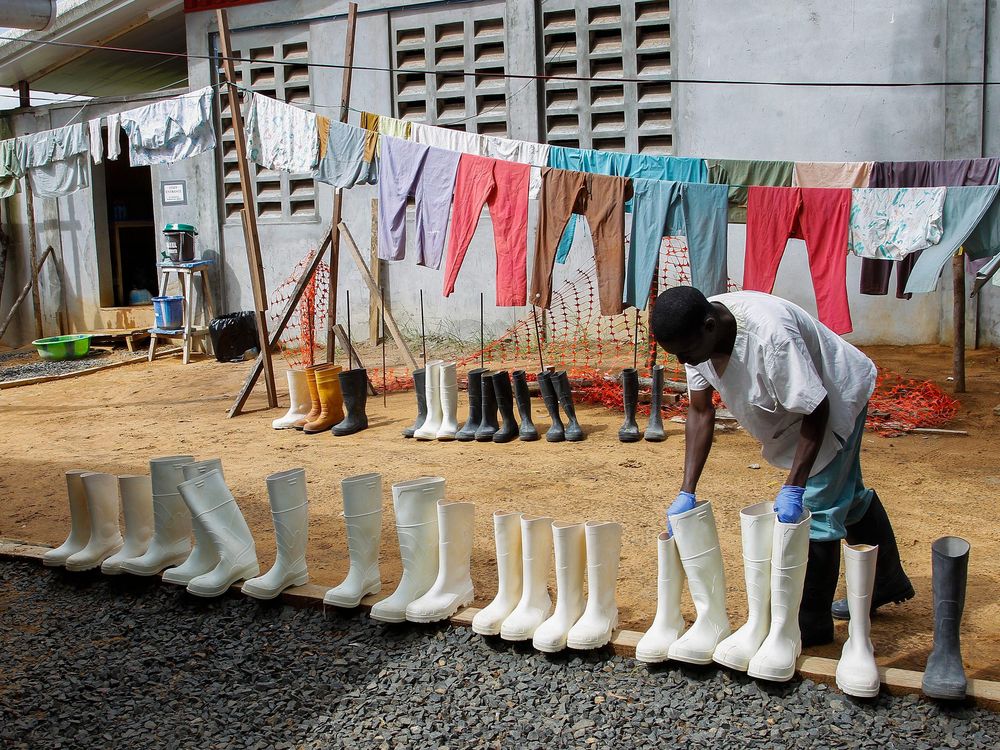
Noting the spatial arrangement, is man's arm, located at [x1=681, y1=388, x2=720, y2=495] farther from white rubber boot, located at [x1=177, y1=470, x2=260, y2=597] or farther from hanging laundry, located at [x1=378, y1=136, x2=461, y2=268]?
hanging laundry, located at [x1=378, y1=136, x2=461, y2=268]

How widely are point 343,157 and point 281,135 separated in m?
0.67

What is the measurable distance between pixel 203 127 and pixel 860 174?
5.58 m

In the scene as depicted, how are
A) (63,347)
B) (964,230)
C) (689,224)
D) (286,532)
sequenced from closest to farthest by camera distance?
(286,532)
(964,230)
(689,224)
(63,347)

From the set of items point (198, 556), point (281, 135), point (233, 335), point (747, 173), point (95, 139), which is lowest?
point (198, 556)

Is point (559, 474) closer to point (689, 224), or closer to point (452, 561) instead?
point (689, 224)

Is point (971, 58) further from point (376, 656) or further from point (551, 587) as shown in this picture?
point (376, 656)

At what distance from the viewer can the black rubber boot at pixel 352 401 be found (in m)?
7.43

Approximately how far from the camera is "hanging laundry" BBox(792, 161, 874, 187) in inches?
278

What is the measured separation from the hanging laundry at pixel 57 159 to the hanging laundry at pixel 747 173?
21.1 feet

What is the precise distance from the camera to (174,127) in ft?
28.3

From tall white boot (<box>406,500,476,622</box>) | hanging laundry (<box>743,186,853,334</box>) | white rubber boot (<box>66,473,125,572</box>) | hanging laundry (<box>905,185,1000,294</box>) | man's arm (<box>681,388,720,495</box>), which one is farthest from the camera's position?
hanging laundry (<box>743,186,853,334</box>)

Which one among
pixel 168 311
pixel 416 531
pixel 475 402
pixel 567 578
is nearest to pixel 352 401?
pixel 475 402

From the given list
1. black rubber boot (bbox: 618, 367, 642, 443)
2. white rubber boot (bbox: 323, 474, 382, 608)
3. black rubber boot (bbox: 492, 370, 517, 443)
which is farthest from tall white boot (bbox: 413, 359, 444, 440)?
white rubber boot (bbox: 323, 474, 382, 608)

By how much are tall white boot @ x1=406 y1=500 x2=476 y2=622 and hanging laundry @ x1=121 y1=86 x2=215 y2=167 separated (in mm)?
6027
